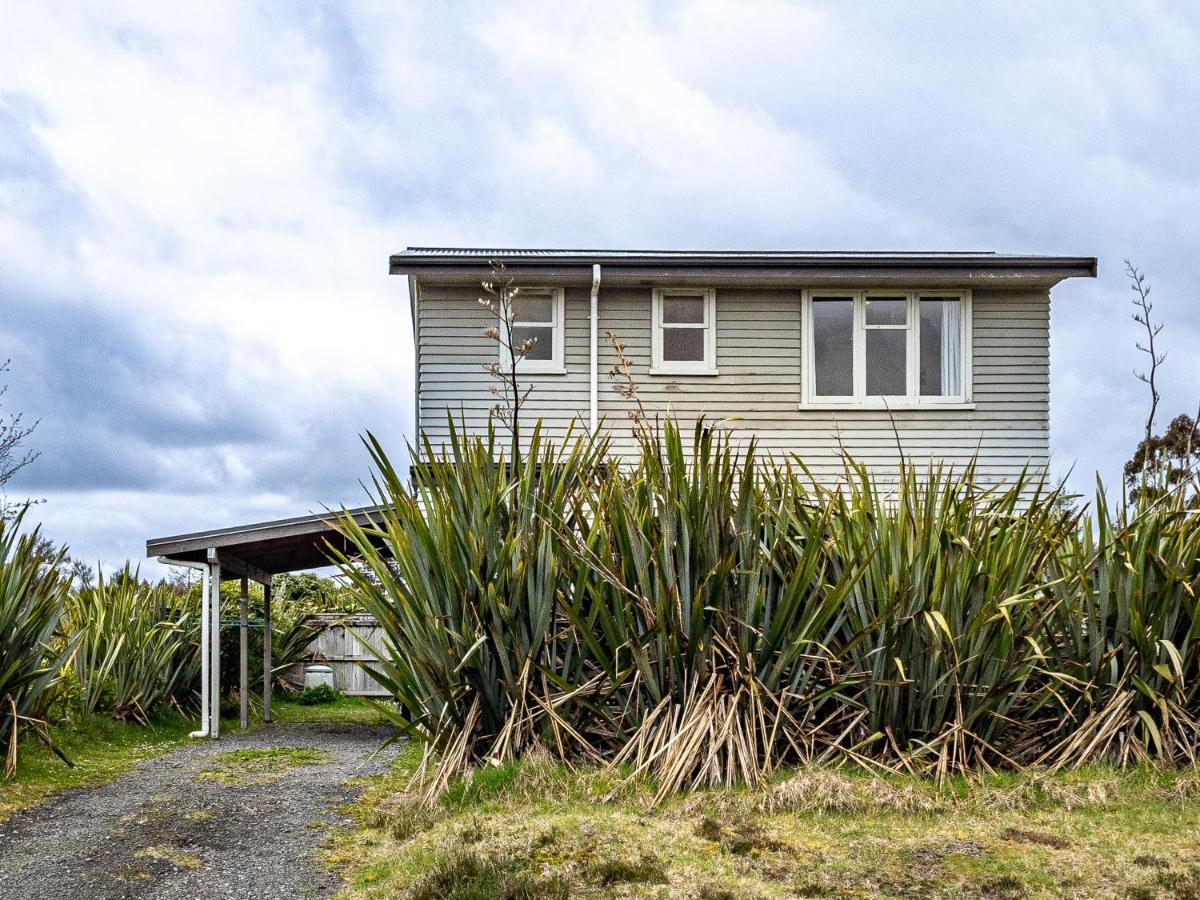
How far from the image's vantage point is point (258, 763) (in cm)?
1000

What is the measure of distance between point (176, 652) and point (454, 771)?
7889 millimetres

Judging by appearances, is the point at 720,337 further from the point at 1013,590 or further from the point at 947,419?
the point at 1013,590

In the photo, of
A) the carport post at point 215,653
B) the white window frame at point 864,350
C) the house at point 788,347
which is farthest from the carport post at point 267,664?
the white window frame at point 864,350

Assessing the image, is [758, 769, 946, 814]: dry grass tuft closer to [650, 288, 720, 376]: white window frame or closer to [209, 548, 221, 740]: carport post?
[209, 548, 221, 740]: carport post

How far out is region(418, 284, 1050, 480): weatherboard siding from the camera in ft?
51.4

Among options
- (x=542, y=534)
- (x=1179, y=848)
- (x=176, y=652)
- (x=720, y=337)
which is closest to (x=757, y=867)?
Result: (x=1179, y=848)

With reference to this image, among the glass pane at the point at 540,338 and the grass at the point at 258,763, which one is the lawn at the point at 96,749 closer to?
the grass at the point at 258,763

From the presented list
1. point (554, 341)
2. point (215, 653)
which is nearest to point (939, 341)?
point (554, 341)

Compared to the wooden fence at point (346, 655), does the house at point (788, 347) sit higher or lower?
higher

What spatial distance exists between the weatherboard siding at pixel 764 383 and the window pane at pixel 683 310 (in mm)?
254

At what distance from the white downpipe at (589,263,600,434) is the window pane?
952 millimetres

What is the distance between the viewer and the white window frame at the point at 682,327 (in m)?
15.7

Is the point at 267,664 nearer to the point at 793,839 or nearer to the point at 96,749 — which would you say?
the point at 96,749

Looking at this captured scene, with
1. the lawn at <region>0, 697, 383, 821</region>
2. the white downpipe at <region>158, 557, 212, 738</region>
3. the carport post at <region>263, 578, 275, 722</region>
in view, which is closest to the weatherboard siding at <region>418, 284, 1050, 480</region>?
the carport post at <region>263, 578, 275, 722</region>
